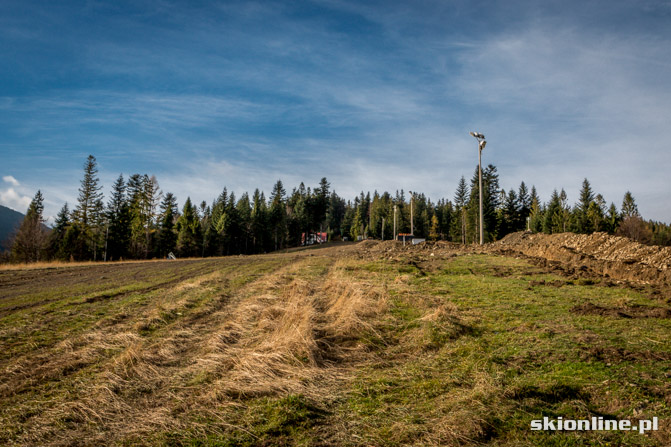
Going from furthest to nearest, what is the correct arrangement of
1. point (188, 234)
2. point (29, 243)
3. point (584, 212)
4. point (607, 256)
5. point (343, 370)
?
point (584, 212) < point (188, 234) < point (29, 243) < point (607, 256) < point (343, 370)

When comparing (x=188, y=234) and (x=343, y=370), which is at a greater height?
(x=188, y=234)

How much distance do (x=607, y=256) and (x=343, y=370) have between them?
15.7 meters

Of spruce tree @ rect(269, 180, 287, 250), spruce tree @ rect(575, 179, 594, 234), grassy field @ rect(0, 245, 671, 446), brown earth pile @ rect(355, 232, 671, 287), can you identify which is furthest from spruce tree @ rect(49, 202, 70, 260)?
spruce tree @ rect(575, 179, 594, 234)

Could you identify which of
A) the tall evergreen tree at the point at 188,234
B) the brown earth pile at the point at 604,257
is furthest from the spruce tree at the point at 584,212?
the tall evergreen tree at the point at 188,234

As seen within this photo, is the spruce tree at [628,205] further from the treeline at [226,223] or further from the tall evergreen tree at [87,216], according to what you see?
the tall evergreen tree at [87,216]

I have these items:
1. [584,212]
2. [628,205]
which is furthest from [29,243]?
[628,205]

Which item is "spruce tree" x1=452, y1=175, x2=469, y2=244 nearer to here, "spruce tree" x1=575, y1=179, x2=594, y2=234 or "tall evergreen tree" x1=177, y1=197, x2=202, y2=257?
"spruce tree" x1=575, y1=179, x2=594, y2=234

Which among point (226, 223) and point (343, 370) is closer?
point (343, 370)

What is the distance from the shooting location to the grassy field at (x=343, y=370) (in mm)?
2977

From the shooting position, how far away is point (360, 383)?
396 cm

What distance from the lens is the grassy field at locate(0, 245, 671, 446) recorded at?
298cm

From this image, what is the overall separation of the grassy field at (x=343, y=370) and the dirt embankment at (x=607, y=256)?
232cm

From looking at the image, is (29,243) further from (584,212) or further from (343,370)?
(584,212)

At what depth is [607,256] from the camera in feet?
46.4
